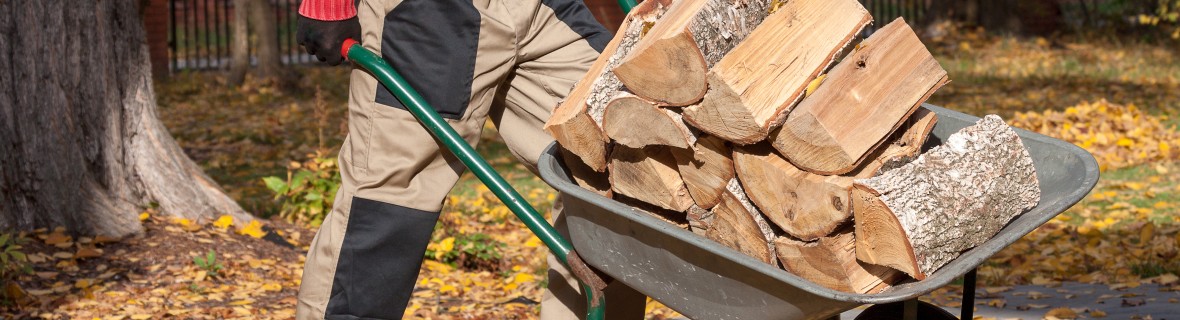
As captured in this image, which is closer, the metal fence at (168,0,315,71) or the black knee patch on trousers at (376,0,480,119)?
the black knee patch on trousers at (376,0,480,119)

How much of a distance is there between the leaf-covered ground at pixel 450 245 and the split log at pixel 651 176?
5.92 feet

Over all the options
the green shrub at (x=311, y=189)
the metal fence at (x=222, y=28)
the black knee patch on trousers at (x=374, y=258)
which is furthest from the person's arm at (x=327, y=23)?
the metal fence at (x=222, y=28)

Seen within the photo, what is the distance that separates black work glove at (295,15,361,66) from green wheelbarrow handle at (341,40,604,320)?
1.5 inches

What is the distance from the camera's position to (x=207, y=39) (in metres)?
13.6

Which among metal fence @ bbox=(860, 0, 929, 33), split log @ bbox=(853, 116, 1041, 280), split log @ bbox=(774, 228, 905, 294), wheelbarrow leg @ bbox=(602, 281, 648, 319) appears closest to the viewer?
split log @ bbox=(853, 116, 1041, 280)

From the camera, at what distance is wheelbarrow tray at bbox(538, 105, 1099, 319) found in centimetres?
209

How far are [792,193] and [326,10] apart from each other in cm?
121

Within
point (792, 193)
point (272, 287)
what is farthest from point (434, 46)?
point (272, 287)

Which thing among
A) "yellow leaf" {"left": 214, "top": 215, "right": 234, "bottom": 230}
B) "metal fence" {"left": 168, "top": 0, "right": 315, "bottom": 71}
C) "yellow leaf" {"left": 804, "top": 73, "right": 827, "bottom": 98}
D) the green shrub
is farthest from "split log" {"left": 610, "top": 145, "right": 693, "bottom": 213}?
"metal fence" {"left": 168, "top": 0, "right": 315, "bottom": 71}

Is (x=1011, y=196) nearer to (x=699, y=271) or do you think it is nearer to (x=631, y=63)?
(x=699, y=271)

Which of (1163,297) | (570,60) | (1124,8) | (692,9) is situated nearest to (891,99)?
(692,9)

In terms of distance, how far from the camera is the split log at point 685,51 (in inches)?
89.0

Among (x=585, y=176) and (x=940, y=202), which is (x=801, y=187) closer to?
(x=940, y=202)

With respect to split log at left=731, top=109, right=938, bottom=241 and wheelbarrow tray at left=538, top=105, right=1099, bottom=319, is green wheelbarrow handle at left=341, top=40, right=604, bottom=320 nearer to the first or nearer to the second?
wheelbarrow tray at left=538, top=105, right=1099, bottom=319
